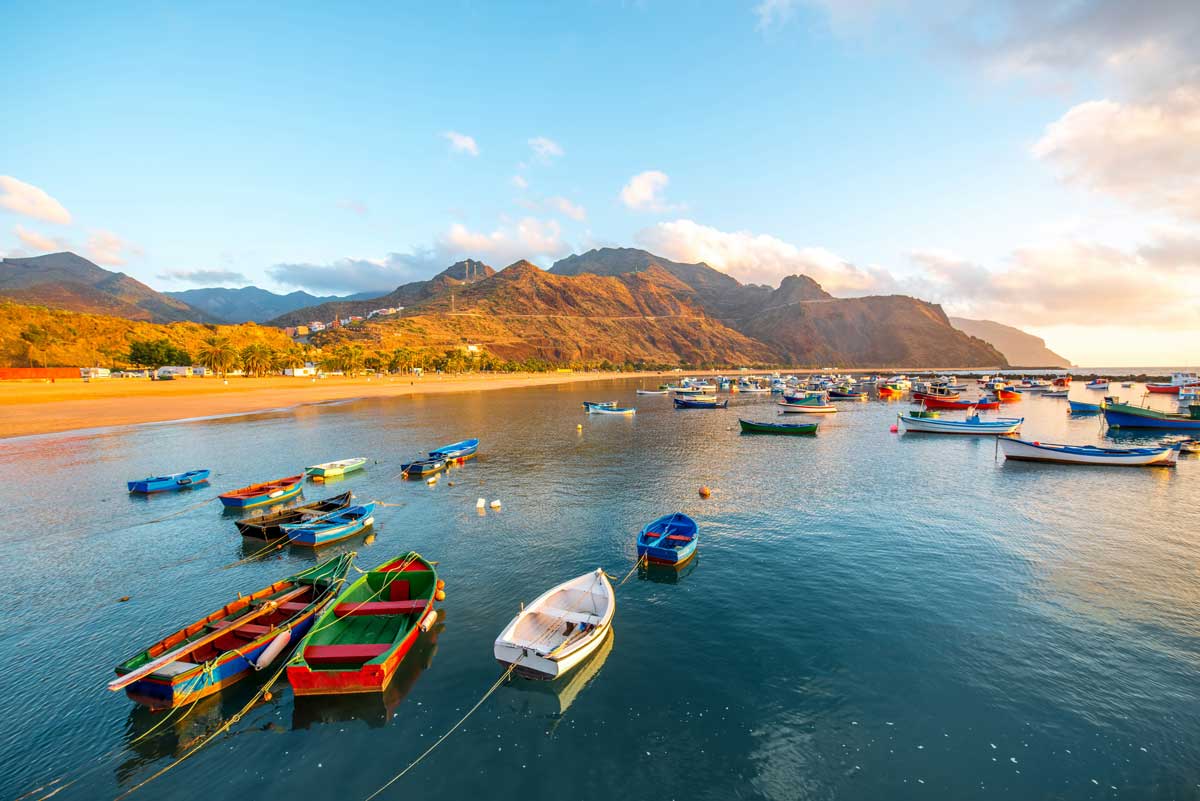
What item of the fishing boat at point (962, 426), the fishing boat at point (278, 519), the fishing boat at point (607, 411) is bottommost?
the fishing boat at point (278, 519)

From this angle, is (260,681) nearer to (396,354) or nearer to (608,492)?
(608,492)

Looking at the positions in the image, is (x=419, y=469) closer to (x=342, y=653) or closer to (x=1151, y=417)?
(x=342, y=653)

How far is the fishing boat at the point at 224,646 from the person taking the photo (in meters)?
13.4

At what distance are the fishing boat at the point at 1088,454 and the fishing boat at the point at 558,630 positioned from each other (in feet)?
158

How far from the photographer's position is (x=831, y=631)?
17875mm

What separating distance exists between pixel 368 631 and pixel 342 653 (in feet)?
6.31

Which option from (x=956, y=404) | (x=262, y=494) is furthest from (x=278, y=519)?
(x=956, y=404)

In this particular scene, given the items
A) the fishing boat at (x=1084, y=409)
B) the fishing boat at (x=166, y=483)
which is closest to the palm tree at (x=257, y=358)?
the fishing boat at (x=166, y=483)

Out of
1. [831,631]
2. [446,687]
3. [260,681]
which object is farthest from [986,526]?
[260,681]

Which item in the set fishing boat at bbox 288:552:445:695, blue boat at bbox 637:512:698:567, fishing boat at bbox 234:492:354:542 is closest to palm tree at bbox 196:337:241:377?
fishing boat at bbox 234:492:354:542

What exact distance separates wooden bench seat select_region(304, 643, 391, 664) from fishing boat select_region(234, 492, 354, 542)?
1467 centimetres

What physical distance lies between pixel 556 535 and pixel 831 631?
1467cm

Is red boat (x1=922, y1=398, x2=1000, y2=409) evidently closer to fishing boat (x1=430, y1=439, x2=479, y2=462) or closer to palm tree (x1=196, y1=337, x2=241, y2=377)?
fishing boat (x1=430, y1=439, x2=479, y2=462)

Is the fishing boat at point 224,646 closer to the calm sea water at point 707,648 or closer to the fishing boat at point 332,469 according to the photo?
the calm sea water at point 707,648
